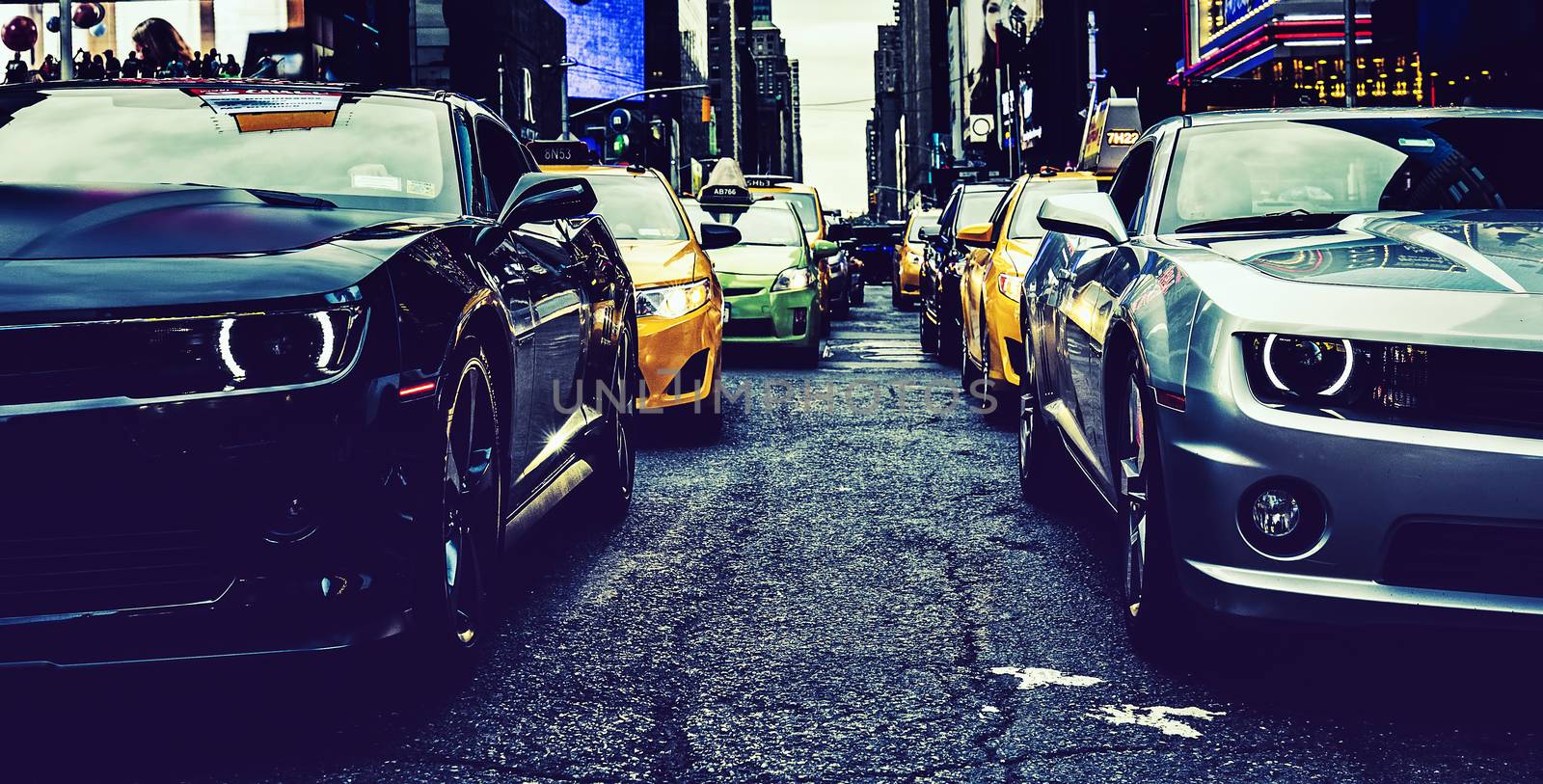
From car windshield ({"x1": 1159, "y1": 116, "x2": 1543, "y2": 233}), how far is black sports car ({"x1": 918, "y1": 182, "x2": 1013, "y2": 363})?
627 cm

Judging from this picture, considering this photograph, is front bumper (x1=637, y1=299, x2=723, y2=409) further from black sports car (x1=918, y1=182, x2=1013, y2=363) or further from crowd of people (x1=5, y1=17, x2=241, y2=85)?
crowd of people (x1=5, y1=17, x2=241, y2=85)

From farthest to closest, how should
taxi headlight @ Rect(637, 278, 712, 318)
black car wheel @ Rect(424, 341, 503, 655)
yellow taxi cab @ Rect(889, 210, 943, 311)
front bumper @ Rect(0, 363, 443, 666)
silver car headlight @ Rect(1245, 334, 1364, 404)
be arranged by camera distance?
1. yellow taxi cab @ Rect(889, 210, 943, 311)
2. taxi headlight @ Rect(637, 278, 712, 318)
3. black car wheel @ Rect(424, 341, 503, 655)
4. silver car headlight @ Rect(1245, 334, 1364, 404)
5. front bumper @ Rect(0, 363, 443, 666)

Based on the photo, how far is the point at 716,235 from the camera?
30.6 feet

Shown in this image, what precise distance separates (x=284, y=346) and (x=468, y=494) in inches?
33.9

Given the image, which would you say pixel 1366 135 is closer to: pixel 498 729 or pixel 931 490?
pixel 931 490

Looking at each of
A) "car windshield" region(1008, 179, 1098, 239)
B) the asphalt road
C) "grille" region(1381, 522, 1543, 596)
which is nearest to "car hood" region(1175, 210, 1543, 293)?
"grille" region(1381, 522, 1543, 596)

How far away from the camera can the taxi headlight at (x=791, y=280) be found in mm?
13117

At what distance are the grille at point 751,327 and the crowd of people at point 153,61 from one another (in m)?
12.4

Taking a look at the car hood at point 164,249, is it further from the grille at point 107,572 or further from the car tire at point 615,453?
the car tire at point 615,453

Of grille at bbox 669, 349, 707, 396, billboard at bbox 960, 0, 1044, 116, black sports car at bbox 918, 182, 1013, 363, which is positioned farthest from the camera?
billboard at bbox 960, 0, 1044, 116

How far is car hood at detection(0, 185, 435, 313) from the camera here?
3.19m

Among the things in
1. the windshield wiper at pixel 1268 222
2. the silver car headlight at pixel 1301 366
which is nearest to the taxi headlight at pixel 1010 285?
the windshield wiper at pixel 1268 222

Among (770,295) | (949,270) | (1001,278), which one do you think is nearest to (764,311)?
(770,295)

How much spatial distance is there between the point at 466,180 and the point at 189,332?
75.6 inches
